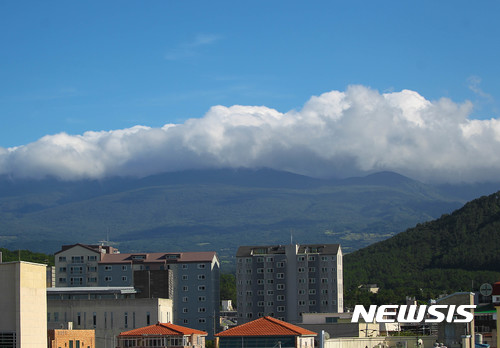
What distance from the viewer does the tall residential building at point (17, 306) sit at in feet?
245

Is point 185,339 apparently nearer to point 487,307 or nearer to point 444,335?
point 487,307

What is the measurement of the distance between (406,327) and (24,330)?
78.8 m

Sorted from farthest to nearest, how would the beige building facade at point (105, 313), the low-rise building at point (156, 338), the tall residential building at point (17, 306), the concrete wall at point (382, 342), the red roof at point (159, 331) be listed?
the beige building facade at point (105, 313) → the red roof at point (159, 331) → the low-rise building at point (156, 338) → the concrete wall at point (382, 342) → the tall residential building at point (17, 306)

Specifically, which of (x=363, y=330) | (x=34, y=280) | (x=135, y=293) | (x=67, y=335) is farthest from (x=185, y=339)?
(x=135, y=293)

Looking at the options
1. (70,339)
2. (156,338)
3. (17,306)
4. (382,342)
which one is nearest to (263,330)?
(382,342)

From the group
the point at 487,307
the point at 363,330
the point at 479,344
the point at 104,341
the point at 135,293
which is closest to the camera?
the point at 479,344

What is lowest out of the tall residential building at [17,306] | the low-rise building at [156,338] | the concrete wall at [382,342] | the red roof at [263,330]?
the low-rise building at [156,338]

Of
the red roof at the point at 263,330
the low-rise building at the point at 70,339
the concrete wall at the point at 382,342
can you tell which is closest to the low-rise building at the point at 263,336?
the red roof at the point at 263,330

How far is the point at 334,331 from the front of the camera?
124812mm

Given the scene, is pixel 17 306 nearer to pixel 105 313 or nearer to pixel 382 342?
pixel 382 342

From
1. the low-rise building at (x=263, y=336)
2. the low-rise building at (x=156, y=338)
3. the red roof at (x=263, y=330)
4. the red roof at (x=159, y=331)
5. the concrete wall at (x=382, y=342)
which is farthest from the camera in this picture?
the red roof at (x=159, y=331)

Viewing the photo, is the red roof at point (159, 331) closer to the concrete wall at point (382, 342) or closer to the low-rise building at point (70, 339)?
the low-rise building at point (70, 339)

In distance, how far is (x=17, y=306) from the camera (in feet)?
246

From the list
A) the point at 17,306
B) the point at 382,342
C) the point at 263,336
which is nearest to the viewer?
the point at 17,306
